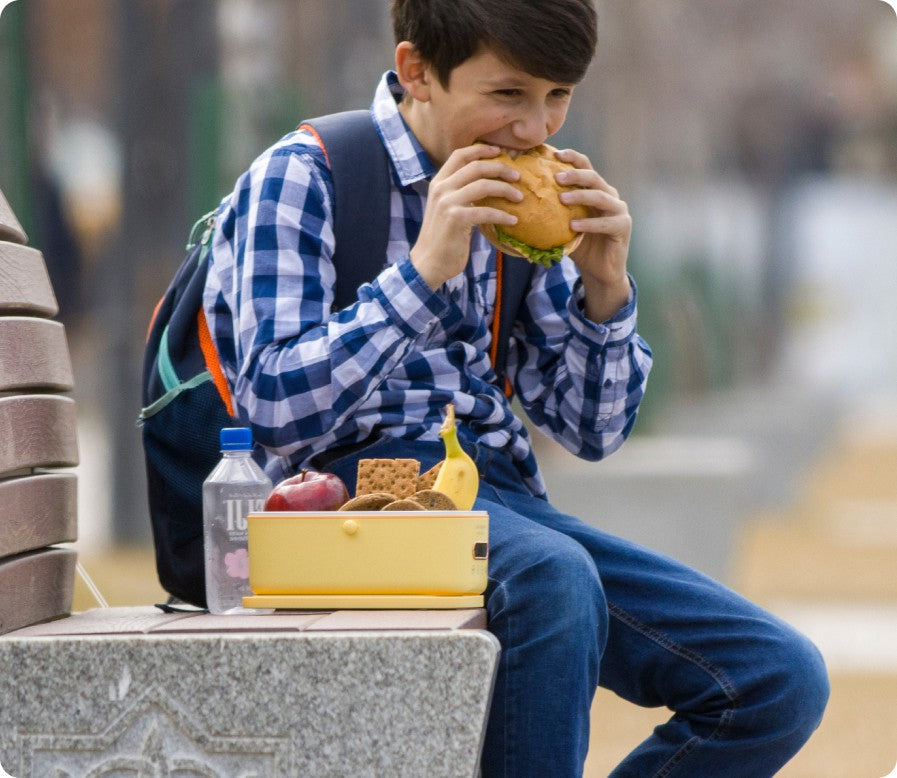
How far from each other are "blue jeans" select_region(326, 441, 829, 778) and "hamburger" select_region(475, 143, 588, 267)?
0.40 metres

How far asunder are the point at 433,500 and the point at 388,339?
294mm

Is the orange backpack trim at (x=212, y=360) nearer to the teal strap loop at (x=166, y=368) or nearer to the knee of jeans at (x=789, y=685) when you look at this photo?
the teal strap loop at (x=166, y=368)

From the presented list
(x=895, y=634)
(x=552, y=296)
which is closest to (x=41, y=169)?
(x=895, y=634)

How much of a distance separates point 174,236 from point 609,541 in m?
8.74

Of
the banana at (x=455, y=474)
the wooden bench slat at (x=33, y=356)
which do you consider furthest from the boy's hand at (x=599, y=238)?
the wooden bench slat at (x=33, y=356)

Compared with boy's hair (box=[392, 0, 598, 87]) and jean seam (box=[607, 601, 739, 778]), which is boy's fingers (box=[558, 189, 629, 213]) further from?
jean seam (box=[607, 601, 739, 778])

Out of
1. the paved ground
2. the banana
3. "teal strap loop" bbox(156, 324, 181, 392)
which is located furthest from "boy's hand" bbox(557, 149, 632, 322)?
the paved ground

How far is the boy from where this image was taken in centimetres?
280

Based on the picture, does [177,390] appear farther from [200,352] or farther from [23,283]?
[23,283]

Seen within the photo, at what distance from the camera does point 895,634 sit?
8.45m

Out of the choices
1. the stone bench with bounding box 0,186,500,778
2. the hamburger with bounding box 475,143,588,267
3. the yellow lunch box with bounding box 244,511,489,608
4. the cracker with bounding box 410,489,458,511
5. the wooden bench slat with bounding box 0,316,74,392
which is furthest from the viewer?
the wooden bench slat with bounding box 0,316,74,392

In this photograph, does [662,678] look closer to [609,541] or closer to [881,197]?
[609,541]

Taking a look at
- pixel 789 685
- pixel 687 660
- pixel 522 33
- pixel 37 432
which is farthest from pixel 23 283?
pixel 789 685

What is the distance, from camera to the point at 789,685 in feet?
10.2
